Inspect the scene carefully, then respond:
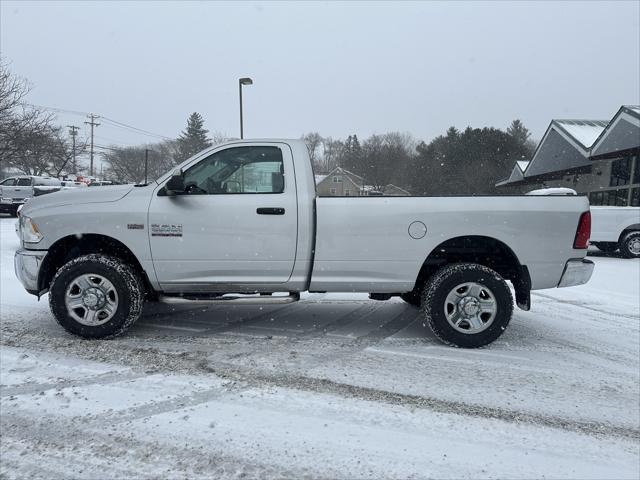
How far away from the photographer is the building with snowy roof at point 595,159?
1903cm

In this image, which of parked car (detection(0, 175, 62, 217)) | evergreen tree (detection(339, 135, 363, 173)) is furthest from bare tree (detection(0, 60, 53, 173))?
evergreen tree (detection(339, 135, 363, 173))

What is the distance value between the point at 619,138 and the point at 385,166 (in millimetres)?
11630

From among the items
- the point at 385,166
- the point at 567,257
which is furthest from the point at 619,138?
the point at 567,257

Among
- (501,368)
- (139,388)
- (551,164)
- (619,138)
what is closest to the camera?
(139,388)

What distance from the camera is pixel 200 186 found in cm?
426

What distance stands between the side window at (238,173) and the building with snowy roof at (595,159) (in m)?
19.0

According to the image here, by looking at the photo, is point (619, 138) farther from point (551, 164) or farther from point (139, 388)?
point (139, 388)

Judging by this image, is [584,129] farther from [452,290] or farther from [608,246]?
[452,290]

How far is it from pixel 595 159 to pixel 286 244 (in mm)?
22349

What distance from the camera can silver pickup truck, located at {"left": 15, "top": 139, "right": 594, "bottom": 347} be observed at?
161 inches

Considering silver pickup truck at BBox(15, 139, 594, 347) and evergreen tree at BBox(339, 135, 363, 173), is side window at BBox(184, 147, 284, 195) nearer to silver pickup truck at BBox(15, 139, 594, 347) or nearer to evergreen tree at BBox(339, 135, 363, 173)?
silver pickup truck at BBox(15, 139, 594, 347)

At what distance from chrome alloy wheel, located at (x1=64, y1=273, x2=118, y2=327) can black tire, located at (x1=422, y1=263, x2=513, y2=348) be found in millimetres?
2959

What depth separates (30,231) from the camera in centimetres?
422

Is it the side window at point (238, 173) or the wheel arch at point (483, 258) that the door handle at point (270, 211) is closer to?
the side window at point (238, 173)
